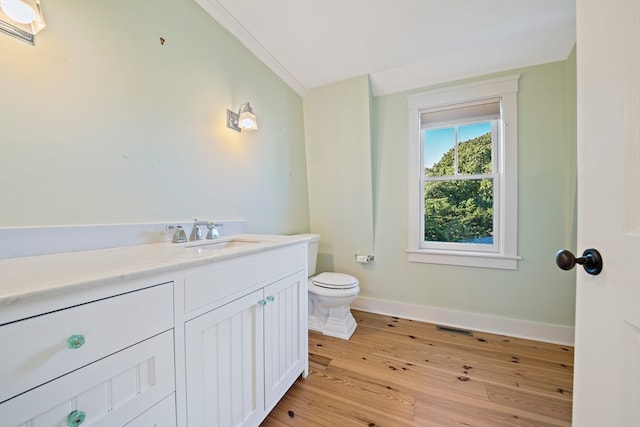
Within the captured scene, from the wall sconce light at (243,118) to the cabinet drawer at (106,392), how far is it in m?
1.32

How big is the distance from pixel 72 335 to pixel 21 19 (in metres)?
1.06

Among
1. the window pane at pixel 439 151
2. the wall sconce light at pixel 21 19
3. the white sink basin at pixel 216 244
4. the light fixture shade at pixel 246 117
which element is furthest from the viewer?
the window pane at pixel 439 151

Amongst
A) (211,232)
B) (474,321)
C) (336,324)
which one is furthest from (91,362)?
(474,321)

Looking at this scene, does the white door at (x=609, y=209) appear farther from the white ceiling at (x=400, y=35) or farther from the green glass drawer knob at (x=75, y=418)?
the white ceiling at (x=400, y=35)

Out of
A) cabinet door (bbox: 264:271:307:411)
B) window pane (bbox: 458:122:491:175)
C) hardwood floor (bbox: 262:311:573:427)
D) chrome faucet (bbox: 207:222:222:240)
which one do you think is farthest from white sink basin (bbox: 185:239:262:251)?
window pane (bbox: 458:122:491:175)

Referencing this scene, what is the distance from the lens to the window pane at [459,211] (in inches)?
82.4

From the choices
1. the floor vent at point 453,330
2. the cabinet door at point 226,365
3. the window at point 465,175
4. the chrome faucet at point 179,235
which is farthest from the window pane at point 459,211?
the chrome faucet at point 179,235

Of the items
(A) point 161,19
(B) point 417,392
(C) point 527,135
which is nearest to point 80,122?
(A) point 161,19

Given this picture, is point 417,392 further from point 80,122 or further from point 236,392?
point 80,122

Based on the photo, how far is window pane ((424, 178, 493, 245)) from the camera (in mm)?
2094

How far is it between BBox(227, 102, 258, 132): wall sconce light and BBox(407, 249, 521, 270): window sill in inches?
70.1

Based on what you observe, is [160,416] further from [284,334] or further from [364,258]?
[364,258]

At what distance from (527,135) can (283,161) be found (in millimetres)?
A: 2053

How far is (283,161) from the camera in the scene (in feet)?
7.06
